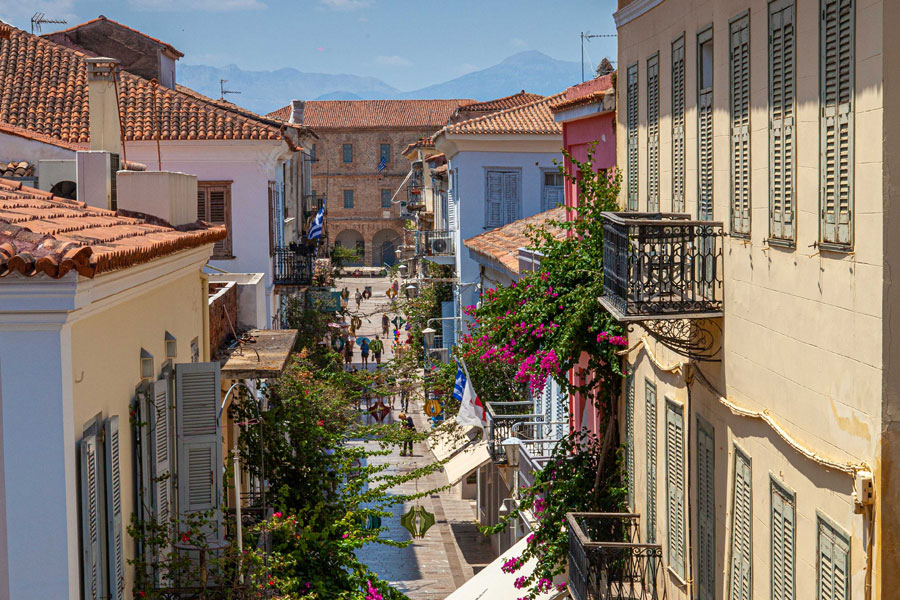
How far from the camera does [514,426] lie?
73.6ft

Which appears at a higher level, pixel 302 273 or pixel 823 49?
pixel 823 49

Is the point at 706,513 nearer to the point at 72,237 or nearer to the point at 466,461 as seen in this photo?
the point at 72,237

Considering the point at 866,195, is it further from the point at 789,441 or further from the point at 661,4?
the point at 661,4

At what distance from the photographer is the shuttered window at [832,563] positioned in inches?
293

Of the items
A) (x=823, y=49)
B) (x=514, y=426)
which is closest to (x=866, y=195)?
(x=823, y=49)

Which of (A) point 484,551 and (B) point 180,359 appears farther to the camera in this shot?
(A) point 484,551

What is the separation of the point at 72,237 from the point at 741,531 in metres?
5.67

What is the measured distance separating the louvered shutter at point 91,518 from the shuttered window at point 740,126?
5194mm

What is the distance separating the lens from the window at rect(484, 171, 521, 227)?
32594 mm

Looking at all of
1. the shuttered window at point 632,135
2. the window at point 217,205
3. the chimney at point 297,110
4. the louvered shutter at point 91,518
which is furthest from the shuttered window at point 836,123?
the chimney at point 297,110

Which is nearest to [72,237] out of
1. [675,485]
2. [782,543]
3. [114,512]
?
[114,512]

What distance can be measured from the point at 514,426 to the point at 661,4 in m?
11.5

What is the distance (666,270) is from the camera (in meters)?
10.4

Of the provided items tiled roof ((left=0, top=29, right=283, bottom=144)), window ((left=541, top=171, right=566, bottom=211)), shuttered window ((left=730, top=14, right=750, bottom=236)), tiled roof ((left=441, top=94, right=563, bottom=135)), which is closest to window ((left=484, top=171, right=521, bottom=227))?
window ((left=541, top=171, right=566, bottom=211))
